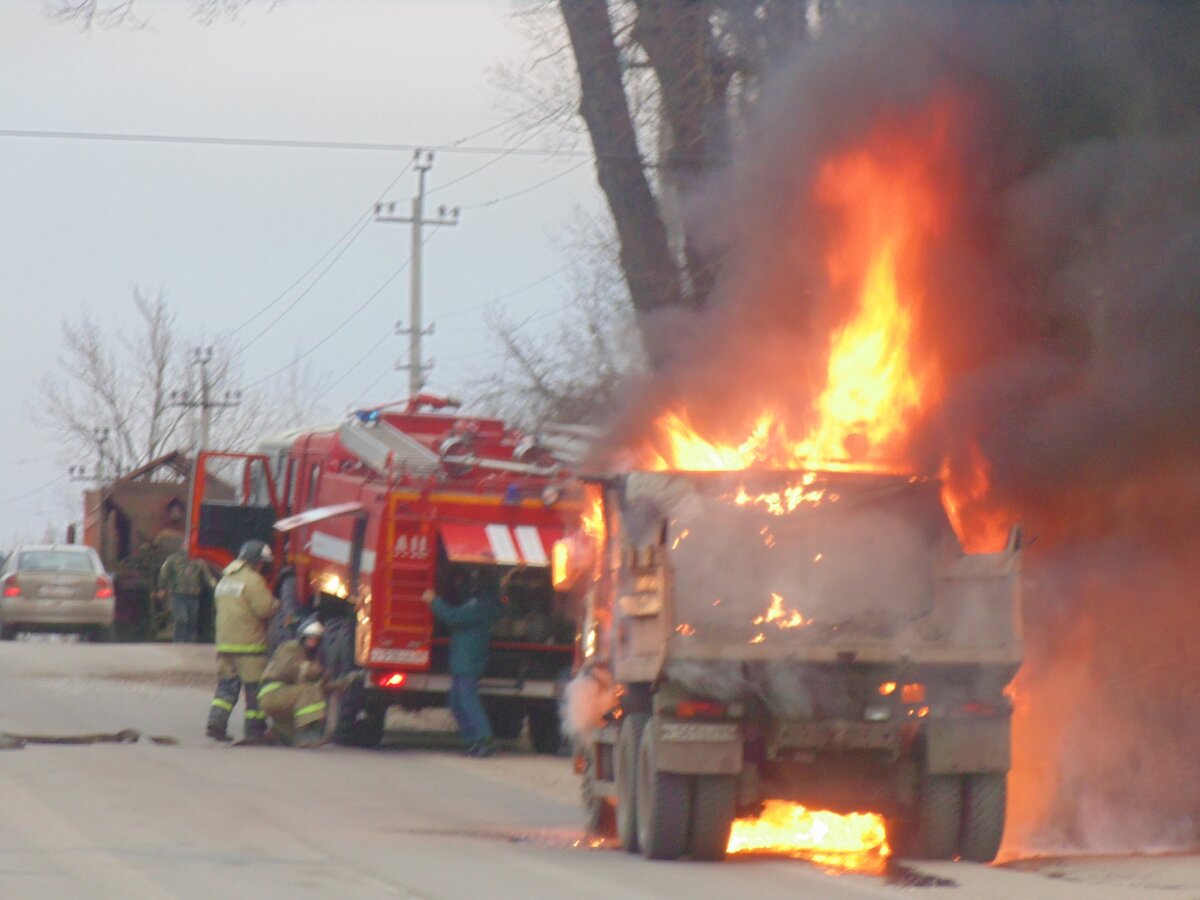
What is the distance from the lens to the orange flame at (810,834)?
1057 cm

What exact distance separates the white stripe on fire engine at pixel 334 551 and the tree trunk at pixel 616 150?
146 inches

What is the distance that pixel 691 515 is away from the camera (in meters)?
10.2

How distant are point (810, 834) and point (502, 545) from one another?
495cm

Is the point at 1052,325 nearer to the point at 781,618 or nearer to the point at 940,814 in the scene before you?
the point at 781,618

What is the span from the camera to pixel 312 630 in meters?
16.1

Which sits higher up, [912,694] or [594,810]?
[912,694]

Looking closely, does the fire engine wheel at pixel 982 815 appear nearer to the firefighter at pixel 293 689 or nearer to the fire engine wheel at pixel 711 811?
the fire engine wheel at pixel 711 811

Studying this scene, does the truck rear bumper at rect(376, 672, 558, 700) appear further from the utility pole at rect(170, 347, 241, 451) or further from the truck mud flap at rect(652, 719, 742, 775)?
the utility pole at rect(170, 347, 241, 451)

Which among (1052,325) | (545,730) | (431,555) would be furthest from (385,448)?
(1052,325)

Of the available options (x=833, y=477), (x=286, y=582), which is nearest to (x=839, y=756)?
(x=833, y=477)

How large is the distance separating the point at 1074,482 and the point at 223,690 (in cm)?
792

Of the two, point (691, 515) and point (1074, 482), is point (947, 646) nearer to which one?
point (691, 515)

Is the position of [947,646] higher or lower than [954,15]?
lower

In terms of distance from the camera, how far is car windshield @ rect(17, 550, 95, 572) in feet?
91.1
